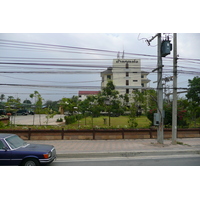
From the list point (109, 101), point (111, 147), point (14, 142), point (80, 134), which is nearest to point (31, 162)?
point (14, 142)

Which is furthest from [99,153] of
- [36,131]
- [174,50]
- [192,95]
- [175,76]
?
[192,95]

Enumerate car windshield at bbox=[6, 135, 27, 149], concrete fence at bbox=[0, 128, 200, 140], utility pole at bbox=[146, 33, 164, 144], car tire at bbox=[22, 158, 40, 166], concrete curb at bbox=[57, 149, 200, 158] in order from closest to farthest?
car tire at bbox=[22, 158, 40, 166], car windshield at bbox=[6, 135, 27, 149], concrete curb at bbox=[57, 149, 200, 158], utility pole at bbox=[146, 33, 164, 144], concrete fence at bbox=[0, 128, 200, 140]

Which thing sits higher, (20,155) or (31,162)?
(20,155)

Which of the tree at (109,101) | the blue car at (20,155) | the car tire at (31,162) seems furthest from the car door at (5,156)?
the tree at (109,101)

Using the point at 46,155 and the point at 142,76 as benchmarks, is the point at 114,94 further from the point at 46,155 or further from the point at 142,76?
the point at 142,76

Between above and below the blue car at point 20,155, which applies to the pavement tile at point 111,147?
below

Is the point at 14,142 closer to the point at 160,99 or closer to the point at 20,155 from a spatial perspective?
the point at 20,155

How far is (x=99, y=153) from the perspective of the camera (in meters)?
9.48

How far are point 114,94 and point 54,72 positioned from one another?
20.8 ft

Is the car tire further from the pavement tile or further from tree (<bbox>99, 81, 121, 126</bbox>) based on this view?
tree (<bbox>99, 81, 121, 126</bbox>)

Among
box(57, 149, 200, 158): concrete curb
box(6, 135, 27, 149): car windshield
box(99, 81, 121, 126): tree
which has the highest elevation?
box(99, 81, 121, 126): tree

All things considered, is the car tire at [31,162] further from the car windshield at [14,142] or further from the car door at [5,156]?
the car windshield at [14,142]

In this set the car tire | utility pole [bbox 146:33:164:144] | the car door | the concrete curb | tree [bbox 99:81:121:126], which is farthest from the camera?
tree [bbox 99:81:121:126]

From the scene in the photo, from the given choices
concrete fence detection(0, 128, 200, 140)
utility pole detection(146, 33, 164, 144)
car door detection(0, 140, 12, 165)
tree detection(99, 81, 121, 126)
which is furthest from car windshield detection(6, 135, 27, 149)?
tree detection(99, 81, 121, 126)
